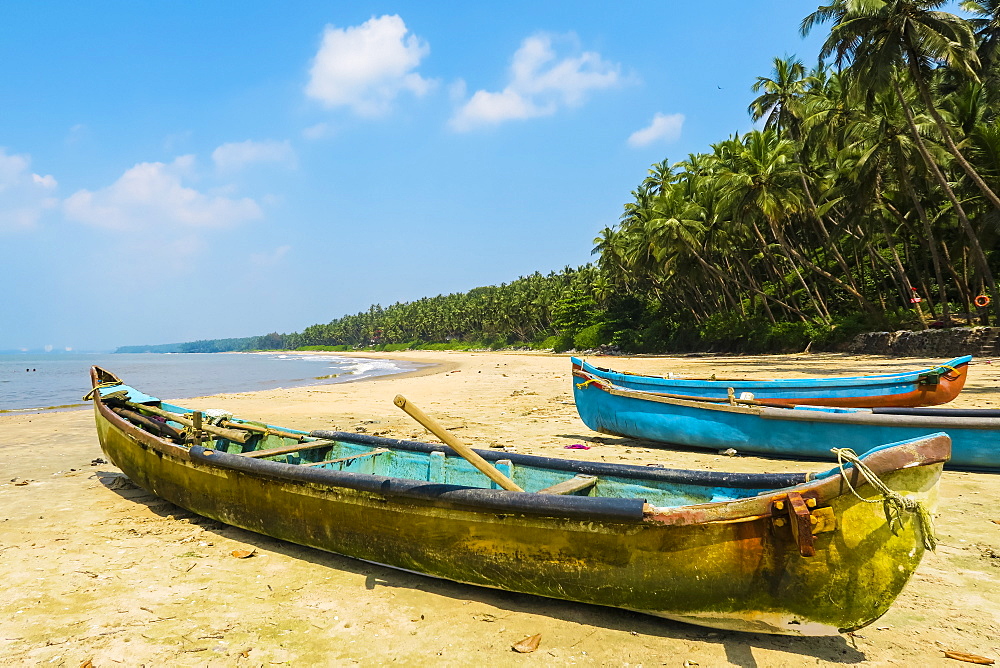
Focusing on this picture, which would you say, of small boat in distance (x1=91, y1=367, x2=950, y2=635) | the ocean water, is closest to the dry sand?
small boat in distance (x1=91, y1=367, x2=950, y2=635)

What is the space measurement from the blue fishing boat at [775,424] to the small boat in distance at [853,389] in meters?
0.74

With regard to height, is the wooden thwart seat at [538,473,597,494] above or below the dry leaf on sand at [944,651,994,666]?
above

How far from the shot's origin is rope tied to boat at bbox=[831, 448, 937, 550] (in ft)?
9.07

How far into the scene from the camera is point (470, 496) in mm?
3592

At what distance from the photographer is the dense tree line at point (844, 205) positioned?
2128 cm

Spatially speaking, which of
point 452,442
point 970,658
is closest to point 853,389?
point 970,658

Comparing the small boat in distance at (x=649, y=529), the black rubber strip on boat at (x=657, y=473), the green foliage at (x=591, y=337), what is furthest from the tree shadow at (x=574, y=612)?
the green foliage at (x=591, y=337)

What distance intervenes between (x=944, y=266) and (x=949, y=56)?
42.9 ft

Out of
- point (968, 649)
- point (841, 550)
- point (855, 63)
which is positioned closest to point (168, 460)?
point (841, 550)

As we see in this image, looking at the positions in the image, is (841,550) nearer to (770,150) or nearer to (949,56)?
(949,56)

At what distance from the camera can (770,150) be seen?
Result: 32.4 meters

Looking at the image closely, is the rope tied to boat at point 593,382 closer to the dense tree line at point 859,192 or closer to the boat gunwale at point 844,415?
the boat gunwale at point 844,415

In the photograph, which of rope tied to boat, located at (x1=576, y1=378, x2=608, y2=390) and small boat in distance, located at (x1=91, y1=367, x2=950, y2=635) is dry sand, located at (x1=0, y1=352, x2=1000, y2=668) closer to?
small boat in distance, located at (x1=91, y1=367, x2=950, y2=635)

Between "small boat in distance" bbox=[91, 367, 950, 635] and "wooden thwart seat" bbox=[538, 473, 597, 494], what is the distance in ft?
0.05
